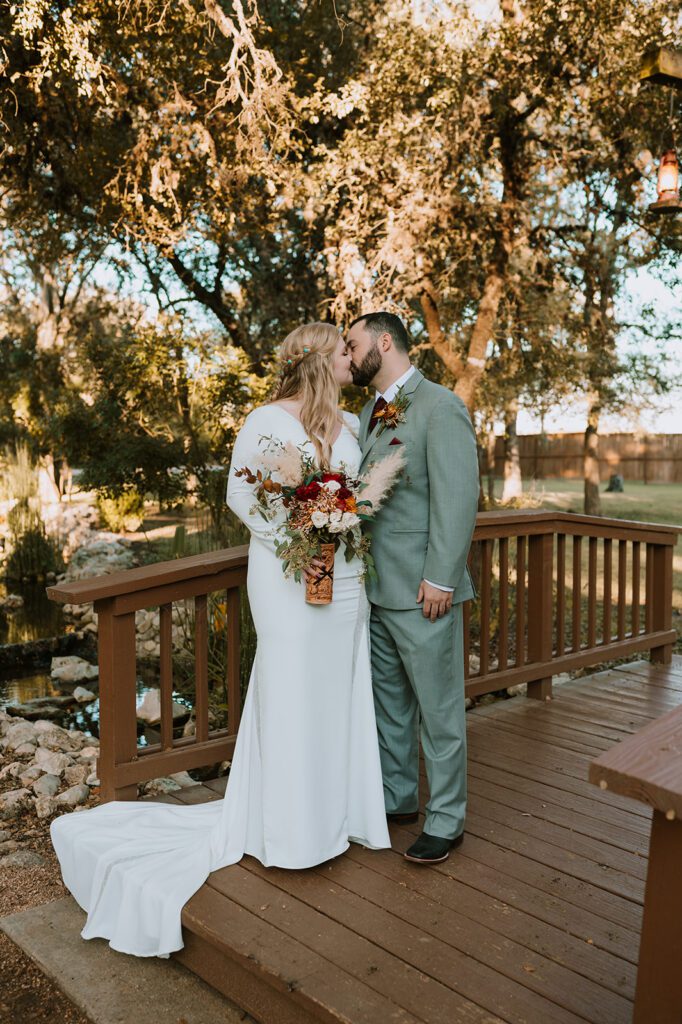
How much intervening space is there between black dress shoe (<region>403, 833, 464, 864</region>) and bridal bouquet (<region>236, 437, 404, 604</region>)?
91 cm

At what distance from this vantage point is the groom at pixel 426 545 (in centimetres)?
298

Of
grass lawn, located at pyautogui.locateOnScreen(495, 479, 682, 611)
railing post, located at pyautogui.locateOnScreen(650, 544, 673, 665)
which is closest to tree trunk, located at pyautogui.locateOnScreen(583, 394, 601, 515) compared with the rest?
grass lawn, located at pyautogui.locateOnScreen(495, 479, 682, 611)

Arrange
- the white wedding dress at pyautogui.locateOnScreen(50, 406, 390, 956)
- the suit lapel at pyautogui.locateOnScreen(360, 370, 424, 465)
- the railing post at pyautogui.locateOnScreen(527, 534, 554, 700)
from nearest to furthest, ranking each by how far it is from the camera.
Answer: the white wedding dress at pyautogui.locateOnScreen(50, 406, 390, 956) < the suit lapel at pyautogui.locateOnScreen(360, 370, 424, 465) < the railing post at pyautogui.locateOnScreen(527, 534, 554, 700)

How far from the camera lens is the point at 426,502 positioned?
3.09 meters

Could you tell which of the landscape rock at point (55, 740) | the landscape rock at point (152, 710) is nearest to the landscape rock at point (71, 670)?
the landscape rock at point (152, 710)

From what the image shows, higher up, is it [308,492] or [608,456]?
[308,492]

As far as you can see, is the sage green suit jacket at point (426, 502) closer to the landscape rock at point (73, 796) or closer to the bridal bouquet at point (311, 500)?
the bridal bouquet at point (311, 500)

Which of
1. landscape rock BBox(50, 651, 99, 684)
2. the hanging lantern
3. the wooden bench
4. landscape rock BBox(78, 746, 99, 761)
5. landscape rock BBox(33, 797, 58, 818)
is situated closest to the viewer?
the wooden bench

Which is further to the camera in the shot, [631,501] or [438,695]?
[631,501]

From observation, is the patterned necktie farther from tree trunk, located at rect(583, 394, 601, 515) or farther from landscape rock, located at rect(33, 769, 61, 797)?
tree trunk, located at rect(583, 394, 601, 515)

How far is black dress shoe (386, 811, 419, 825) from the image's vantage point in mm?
3330

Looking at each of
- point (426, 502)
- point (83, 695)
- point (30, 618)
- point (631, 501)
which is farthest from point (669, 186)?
point (631, 501)

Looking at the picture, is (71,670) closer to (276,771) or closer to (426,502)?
(276,771)

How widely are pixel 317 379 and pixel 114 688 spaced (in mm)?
1334
